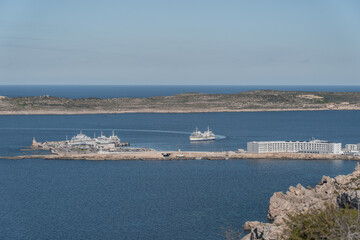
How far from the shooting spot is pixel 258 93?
15788 cm

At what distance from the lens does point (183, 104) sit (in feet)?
447

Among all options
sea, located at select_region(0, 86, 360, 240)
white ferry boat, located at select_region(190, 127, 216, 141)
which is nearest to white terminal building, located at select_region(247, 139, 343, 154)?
sea, located at select_region(0, 86, 360, 240)

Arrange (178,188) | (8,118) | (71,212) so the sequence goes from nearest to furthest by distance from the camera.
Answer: (71,212), (178,188), (8,118)

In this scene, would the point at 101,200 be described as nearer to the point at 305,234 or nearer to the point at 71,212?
the point at 71,212

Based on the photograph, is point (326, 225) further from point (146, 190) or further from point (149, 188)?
point (149, 188)

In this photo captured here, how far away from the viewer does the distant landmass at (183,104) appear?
5020 inches

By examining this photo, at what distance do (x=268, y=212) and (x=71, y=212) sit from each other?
12.3 m

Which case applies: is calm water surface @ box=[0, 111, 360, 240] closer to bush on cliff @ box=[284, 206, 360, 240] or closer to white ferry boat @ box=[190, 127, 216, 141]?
white ferry boat @ box=[190, 127, 216, 141]

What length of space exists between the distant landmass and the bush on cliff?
4282 inches

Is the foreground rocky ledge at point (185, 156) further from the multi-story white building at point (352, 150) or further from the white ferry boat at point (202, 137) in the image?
the white ferry boat at point (202, 137)

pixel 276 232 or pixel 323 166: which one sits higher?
pixel 276 232

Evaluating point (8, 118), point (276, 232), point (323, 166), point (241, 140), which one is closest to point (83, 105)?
point (8, 118)

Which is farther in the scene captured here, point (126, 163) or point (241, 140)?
point (241, 140)

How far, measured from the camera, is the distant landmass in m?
128
